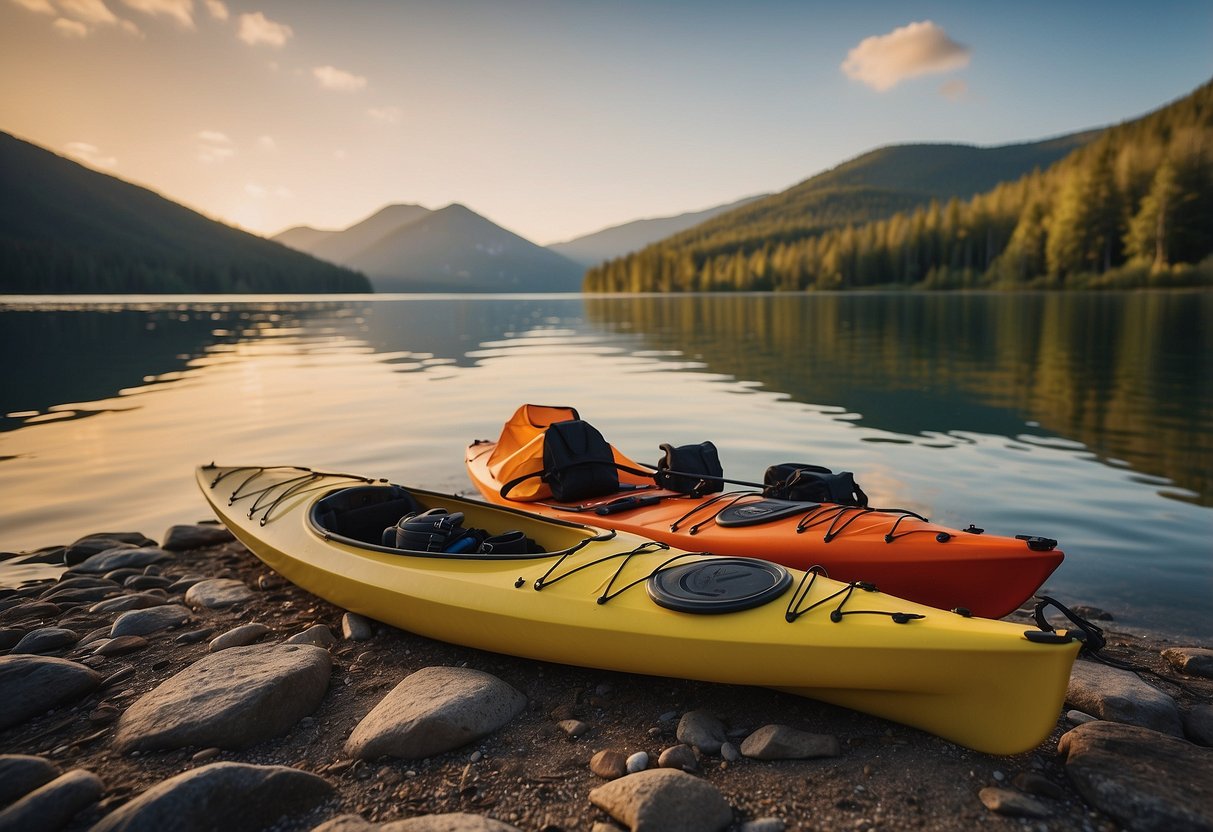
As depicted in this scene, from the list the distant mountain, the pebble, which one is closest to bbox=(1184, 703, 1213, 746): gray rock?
the pebble

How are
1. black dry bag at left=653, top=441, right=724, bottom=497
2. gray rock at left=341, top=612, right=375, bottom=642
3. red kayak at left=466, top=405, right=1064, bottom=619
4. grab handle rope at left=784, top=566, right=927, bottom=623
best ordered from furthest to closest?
black dry bag at left=653, top=441, right=724, bottom=497, gray rock at left=341, top=612, right=375, bottom=642, red kayak at left=466, top=405, right=1064, bottom=619, grab handle rope at left=784, top=566, right=927, bottom=623

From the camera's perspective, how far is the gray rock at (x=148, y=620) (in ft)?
17.4

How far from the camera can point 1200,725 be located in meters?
3.80

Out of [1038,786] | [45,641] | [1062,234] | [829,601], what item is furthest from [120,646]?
[1062,234]

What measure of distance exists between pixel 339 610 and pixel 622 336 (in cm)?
2971

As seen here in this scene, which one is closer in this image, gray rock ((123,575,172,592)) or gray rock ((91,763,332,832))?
gray rock ((91,763,332,832))

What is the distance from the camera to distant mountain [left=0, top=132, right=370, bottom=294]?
107 metres

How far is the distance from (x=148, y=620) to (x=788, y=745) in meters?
5.01

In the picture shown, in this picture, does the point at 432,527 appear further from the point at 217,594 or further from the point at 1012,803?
the point at 1012,803

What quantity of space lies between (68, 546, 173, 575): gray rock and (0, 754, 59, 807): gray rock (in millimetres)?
4020

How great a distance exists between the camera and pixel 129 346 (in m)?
29.8

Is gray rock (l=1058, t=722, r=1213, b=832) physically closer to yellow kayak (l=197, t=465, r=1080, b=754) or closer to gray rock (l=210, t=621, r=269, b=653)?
yellow kayak (l=197, t=465, r=1080, b=754)

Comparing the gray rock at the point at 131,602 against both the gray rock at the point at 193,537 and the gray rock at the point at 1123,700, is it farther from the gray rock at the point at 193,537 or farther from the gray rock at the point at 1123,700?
the gray rock at the point at 1123,700

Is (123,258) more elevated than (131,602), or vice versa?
(123,258)
